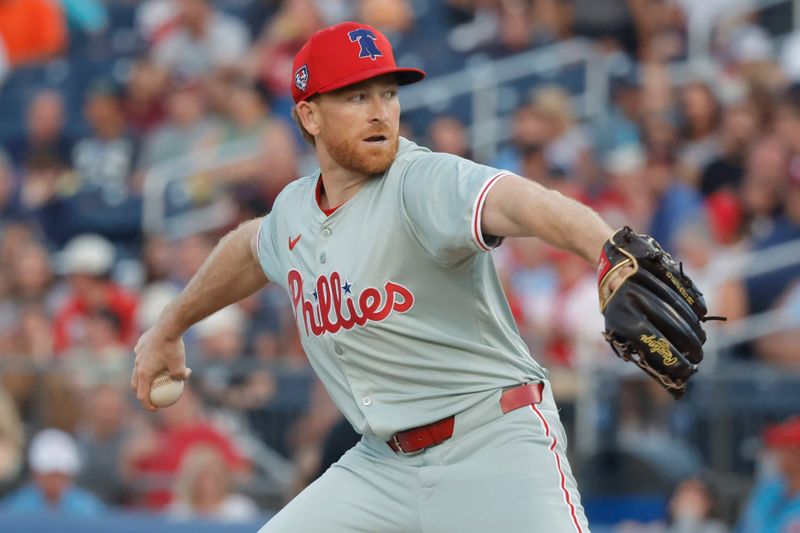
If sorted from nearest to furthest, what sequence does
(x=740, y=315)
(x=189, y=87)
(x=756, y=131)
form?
(x=740, y=315)
(x=756, y=131)
(x=189, y=87)

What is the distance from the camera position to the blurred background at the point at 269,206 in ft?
25.9

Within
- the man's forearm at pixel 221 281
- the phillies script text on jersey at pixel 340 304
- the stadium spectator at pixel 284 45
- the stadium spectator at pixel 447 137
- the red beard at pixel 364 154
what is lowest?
the phillies script text on jersey at pixel 340 304

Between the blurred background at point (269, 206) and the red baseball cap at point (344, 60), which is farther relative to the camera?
the blurred background at point (269, 206)

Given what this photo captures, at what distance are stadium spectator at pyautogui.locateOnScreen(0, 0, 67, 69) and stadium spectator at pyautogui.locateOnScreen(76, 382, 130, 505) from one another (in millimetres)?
5148


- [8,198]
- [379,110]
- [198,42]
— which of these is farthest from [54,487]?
[198,42]

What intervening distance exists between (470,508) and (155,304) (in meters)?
6.28

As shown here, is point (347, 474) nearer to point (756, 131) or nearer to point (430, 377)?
point (430, 377)

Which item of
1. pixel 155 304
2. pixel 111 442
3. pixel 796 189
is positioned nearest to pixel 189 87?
pixel 155 304

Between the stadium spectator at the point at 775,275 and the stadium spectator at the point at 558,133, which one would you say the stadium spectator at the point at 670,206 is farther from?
the stadium spectator at the point at 558,133

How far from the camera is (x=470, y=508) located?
4.04 m

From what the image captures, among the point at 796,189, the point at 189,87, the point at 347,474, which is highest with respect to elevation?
the point at 189,87

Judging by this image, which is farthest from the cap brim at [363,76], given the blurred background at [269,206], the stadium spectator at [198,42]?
the stadium spectator at [198,42]

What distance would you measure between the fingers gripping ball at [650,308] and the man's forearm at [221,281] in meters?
1.60

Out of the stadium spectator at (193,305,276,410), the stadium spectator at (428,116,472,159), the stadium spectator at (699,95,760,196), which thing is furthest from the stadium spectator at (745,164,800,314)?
the stadium spectator at (193,305,276,410)
